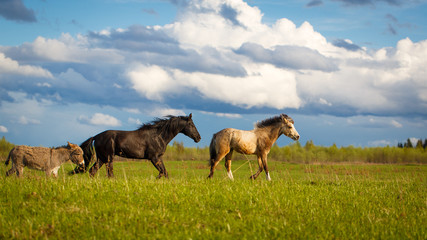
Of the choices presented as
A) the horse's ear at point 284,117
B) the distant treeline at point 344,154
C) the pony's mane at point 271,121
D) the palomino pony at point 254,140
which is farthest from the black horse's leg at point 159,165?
the distant treeline at point 344,154

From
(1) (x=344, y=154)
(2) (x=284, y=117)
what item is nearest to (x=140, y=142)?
(2) (x=284, y=117)

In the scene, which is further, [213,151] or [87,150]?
[213,151]

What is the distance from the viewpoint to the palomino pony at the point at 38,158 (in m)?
14.0

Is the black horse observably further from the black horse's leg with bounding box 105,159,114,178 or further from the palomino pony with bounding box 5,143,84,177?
the palomino pony with bounding box 5,143,84,177

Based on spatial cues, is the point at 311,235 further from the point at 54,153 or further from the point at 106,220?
the point at 54,153

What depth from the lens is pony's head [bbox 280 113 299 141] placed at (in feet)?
59.0

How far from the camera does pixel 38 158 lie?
14.1 m

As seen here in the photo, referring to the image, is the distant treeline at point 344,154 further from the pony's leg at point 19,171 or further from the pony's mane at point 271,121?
the pony's leg at point 19,171

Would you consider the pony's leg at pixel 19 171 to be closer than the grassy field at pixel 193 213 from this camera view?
No

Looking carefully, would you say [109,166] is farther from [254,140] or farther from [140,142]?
[254,140]

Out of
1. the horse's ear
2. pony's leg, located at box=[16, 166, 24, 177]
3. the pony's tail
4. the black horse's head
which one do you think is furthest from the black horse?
the horse's ear

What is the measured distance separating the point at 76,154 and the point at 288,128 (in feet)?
29.8

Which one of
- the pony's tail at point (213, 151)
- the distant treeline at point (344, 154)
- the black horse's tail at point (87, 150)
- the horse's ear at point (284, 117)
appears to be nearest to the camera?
the black horse's tail at point (87, 150)

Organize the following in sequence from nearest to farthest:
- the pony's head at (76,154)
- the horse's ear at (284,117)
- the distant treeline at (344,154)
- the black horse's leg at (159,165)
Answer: the pony's head at (76,154)
the black horse's leg at (159,165)
the horse's ear at (284,117)
the distant treeline at (344,154)
